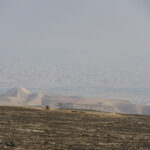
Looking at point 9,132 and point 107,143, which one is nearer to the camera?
point 107,143

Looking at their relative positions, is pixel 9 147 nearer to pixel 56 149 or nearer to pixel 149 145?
pixel 56 149

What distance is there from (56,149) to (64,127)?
1904 cm

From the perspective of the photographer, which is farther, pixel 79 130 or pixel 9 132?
pixel 79 130

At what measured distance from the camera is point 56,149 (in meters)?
34.5

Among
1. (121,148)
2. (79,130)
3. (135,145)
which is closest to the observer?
(121,148)

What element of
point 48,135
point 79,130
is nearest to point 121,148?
point 48,135

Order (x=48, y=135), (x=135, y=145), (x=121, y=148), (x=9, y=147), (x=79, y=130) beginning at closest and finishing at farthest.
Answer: (x=9, y=147)
(x=121, y=148)
(x=135, y=145)
(x=48, y=135)
(x=79, y=130)

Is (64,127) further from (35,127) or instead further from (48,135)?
(48,135)

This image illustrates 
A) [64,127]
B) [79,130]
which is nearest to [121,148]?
[79,130]

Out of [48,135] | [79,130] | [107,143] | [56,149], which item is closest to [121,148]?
[107,143]

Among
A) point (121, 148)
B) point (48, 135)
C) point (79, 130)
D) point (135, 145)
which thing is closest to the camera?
point (121, 148)

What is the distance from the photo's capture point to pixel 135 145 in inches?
1569

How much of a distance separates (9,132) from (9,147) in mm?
10525

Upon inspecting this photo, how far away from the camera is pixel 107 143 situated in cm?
4016
